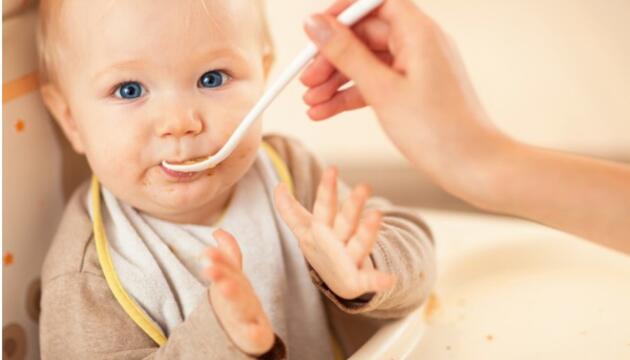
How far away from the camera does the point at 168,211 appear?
831 mm

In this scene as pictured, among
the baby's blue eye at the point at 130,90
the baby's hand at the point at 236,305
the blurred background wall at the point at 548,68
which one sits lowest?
the blurred background wall at the point at 548,68

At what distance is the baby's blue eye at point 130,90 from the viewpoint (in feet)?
2.56

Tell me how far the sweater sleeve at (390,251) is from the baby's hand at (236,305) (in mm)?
132

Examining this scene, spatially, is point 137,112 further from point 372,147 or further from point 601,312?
point 372,147

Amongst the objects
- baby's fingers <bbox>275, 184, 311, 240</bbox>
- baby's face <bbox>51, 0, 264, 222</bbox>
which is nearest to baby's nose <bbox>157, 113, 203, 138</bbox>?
baby's face <bbox>51, 0, 264, 222</bbox>

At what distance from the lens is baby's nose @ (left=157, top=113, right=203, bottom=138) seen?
0.76 metres

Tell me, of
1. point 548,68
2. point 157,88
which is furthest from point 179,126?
point 548,68

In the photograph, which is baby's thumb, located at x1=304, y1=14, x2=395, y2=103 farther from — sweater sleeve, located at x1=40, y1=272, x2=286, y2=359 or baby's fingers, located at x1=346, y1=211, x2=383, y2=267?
sweater sleeve, located at x1=40, y1=272, x2=286, y2=359

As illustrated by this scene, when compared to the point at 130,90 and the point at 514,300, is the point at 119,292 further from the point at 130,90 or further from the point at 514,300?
the point at 514,300

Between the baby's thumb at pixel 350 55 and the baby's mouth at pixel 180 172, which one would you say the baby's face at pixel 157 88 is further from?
the baby's thumb at pixel 350 55

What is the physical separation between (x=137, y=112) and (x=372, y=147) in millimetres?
662

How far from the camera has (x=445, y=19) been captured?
1.31m

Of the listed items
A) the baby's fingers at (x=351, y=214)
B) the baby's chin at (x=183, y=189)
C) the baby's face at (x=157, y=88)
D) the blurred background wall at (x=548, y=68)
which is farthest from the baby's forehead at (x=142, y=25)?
the blurred background wall at (x=548, y=68)

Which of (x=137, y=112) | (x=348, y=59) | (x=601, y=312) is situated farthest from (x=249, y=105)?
(x=601, y=312)
